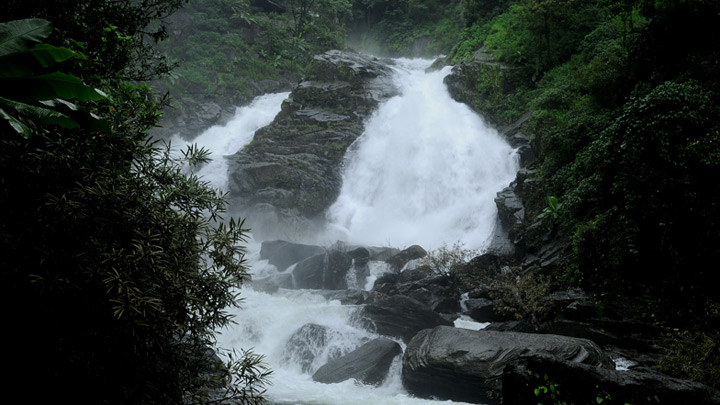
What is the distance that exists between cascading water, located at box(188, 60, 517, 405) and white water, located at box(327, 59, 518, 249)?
0.19 ft

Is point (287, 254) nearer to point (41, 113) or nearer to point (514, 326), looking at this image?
point (514, 326)

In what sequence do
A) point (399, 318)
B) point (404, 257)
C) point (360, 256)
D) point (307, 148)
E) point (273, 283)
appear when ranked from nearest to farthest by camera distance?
point (399, 318) < point (404, 257) < point (273, 283) < point (360, 256) < point (307, 148)

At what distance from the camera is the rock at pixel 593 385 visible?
4977 millimetres

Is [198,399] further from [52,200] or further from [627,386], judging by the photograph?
[627,386]

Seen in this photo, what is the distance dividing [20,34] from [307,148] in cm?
2188

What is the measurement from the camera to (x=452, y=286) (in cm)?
1363

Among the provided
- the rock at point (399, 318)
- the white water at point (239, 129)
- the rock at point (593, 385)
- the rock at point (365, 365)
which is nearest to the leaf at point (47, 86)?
the rock at point (593, 385)

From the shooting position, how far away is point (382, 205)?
890 inches

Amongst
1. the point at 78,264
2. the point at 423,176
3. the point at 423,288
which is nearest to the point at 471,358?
the point at 423,288

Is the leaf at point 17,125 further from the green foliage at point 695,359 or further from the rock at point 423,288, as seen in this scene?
the rock at point 423,288

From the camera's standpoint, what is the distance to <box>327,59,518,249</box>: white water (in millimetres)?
19203

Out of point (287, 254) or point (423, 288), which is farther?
point (287, 254)

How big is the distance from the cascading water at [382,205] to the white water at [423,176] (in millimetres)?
59

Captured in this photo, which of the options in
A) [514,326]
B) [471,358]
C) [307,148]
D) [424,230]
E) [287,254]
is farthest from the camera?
[307,148]
